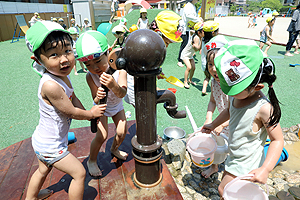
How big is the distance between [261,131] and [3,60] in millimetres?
9285

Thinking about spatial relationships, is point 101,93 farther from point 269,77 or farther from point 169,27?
point 169,27

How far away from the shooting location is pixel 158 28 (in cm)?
267

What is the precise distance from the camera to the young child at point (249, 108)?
1153mm

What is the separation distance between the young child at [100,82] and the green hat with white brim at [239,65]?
Result: 2.66ft

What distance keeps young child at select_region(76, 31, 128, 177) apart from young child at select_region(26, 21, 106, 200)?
140 mm

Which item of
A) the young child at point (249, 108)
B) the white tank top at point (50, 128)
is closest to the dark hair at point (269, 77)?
the young child at point (249, 108)

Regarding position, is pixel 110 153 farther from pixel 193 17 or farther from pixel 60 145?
pixel 193 17

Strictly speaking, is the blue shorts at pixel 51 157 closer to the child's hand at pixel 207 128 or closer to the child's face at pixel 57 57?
the child's face at pixel 57 57

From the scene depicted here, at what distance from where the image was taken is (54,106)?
1.42 metres

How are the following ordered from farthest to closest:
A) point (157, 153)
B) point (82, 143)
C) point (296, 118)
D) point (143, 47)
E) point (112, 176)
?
point (296, 118) < point (82, 143) < point (112, 176) < point (157, 153) < point (143, 47)

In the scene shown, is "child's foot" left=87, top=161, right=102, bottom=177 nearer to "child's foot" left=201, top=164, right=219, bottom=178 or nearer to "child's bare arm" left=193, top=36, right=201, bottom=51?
"child's foot" left=201, top=164, right=219, bottom=178

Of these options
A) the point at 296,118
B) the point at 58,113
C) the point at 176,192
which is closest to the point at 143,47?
the point at 58,113

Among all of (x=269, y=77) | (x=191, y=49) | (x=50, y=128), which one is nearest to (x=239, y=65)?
(x=269, y=77)

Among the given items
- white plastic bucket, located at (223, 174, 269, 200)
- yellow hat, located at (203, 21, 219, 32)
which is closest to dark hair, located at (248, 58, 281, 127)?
white plastic bucket, located at (223, 174, 269, 200)
